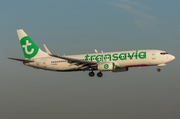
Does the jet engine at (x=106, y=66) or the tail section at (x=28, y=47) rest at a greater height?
the tail section at (x=28, y=47)

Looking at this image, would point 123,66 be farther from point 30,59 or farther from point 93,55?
point 30,59

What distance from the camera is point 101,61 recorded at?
5259cm

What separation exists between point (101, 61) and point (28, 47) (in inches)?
629

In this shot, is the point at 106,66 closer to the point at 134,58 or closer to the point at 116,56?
the point at 116,56

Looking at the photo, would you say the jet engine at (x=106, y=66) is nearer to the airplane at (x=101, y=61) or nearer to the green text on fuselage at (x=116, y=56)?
the airplane at (x=101, y=61)

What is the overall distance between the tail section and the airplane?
0.21 m

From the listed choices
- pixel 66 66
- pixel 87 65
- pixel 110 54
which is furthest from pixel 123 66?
pixel 66 66

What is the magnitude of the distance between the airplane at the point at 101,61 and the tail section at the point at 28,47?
0.21m

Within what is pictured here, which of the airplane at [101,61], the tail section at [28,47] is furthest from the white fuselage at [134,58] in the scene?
the tail section at [28,47]

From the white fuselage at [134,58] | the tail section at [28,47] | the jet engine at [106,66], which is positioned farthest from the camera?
the tail section at [28,47]

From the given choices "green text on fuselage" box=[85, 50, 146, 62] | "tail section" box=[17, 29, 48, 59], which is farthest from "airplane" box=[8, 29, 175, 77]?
"tail section" box=[17, 29, 48, 59]

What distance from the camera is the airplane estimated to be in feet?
167

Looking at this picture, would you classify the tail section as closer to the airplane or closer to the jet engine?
the airplane

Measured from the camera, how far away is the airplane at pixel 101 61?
5100 cm
